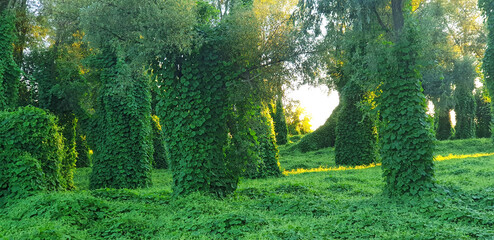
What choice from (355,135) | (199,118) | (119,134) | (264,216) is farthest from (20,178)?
(355,135)

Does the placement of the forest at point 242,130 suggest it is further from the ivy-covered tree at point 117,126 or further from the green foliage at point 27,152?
the ivy-covered tree at point 117,126

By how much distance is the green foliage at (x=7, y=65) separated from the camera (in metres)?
12.7

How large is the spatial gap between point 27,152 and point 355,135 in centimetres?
1264

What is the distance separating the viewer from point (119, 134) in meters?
12.8

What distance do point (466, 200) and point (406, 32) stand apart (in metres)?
3.73

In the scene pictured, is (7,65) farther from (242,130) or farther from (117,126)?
(242,130)

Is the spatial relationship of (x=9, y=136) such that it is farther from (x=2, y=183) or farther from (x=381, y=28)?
(x=381, y=28)

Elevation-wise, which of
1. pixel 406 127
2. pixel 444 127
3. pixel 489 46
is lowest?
pixel 406 127

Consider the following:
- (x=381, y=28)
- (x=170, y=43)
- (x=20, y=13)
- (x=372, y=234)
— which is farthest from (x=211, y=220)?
(x=20, y=13)

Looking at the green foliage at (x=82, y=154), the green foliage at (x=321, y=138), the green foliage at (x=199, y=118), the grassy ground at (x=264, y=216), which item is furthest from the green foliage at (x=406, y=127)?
the green foliage at (x=82, y=154)

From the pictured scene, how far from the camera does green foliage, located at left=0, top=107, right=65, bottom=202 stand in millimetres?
8844

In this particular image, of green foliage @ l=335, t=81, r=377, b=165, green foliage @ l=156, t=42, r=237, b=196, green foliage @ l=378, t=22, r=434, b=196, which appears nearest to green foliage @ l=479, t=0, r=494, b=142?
green foliage @ l=335, t=81, r=377, b=165

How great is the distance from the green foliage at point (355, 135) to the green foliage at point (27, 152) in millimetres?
11454

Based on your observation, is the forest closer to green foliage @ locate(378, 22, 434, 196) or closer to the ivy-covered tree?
green foliage @ locate(378, 22, 434, 196)
